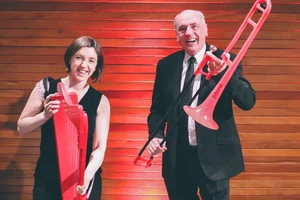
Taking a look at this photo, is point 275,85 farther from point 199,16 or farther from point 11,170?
point 11,170

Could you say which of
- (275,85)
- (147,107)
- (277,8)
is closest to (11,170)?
(147,107)

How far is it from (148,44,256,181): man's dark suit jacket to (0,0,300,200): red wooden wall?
1002mm

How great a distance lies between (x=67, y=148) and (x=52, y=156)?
0.20 metres

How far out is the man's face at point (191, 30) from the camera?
198 centimetres

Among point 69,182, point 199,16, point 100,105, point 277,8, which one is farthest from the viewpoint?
point 277,8

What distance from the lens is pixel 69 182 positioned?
6.01 feet

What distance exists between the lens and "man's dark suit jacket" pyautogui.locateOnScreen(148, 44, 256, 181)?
1.90 m

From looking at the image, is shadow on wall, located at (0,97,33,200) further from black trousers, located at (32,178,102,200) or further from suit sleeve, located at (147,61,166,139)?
suit sleeve, located at (147,61,166,139)

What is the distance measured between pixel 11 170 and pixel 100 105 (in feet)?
4.69

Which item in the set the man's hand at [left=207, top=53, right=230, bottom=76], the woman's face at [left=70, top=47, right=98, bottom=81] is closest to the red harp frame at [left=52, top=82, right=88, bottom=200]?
the woman's face at [left=70, top=47, right=98, bottom=81]

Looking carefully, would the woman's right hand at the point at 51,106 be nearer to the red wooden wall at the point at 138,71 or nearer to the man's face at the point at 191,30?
the man's face at the point at 191,30

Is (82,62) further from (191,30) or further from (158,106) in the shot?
(191,30)

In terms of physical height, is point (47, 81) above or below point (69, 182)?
above

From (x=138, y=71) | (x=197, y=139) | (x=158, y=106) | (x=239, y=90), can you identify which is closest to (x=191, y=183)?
(x=197, y=139)
